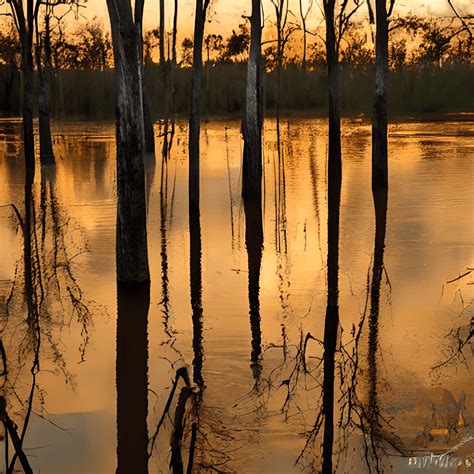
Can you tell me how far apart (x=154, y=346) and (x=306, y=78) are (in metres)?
33.8

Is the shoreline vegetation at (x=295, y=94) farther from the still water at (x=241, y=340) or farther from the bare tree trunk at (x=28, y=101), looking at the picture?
the still water at (x=241, y=340)


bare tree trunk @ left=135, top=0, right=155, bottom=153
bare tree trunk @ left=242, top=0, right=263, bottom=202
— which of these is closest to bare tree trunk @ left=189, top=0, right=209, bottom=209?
bare tree trunk @ left=242, top=0, right=263, bottom=202

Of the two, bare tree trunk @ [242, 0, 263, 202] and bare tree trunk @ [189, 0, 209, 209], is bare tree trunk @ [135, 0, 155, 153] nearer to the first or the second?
bare tree trunk @ [242, 0, 263, 202]

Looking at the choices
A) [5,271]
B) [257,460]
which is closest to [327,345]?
[257,460]

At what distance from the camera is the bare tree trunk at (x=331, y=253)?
502 centimetres

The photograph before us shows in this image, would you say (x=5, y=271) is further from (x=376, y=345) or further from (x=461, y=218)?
(x=461, y=218)

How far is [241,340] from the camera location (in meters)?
6.86

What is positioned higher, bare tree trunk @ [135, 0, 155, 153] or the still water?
bare tree trunk @ [135, 0, 155, 153]

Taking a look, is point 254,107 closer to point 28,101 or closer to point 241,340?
point 241,340

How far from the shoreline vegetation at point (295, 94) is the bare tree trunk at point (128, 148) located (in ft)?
91.1

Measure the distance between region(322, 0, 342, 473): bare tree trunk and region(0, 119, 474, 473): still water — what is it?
0.09 meters

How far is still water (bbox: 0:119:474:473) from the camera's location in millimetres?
4918

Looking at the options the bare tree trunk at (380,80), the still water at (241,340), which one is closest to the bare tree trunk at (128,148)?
the still water at (241,340)

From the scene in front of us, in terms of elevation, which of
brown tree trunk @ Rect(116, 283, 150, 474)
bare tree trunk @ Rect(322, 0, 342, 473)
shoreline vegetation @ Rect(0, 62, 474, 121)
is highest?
shoreline vegetation @ Rect(0, 62, 474, 121)
